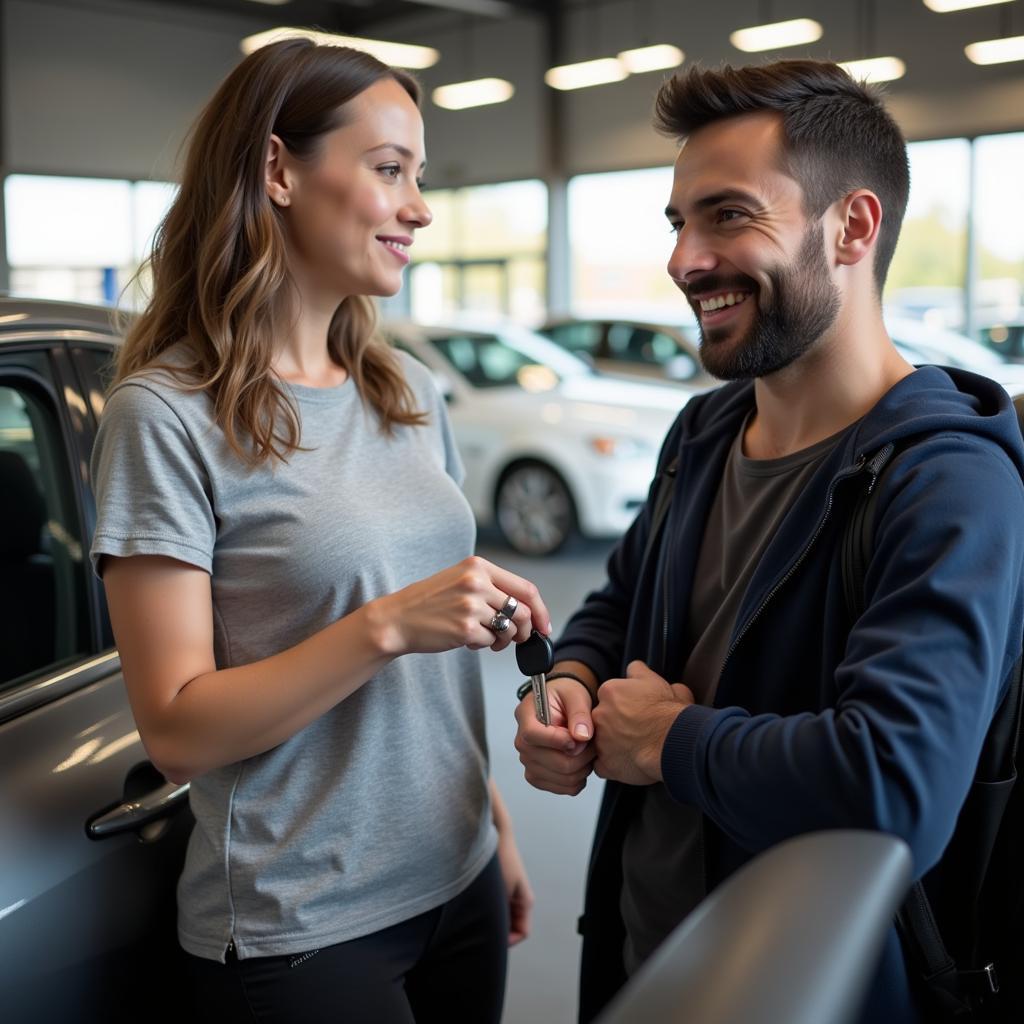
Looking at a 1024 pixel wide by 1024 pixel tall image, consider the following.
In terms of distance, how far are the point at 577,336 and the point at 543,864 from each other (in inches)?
291

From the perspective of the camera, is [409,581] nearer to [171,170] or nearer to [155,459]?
[155,459]

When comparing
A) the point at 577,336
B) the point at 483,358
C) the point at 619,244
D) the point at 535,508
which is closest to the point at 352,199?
the point at 535,508

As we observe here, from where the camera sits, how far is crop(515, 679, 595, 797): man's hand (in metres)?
1.56


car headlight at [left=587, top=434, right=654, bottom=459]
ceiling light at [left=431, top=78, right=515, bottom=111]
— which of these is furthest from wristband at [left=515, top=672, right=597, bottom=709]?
ceiling light at [left=431, top=78, right=515, bottom=111]

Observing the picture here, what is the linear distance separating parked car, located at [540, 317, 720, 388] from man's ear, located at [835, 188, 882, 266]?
773 cm

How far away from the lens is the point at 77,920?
1604 mm

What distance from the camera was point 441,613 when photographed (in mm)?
Result: 1457

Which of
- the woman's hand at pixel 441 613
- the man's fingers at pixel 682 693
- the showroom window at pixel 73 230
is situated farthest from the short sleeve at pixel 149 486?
the showroom window at pixel 73 230

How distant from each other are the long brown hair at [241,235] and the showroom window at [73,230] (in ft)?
49.0

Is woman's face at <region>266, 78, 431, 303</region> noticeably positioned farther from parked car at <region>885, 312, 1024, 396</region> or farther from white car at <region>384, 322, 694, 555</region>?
parked car at <region>885, 312, 1024, 396</region>

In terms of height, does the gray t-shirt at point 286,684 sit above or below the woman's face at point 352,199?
below

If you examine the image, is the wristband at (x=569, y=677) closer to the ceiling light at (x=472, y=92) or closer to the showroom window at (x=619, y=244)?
the ceiling light at (x=472, y=92)

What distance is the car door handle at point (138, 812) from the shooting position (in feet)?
5.45

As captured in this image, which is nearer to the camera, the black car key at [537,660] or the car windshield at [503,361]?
the black car key at [537,660]
